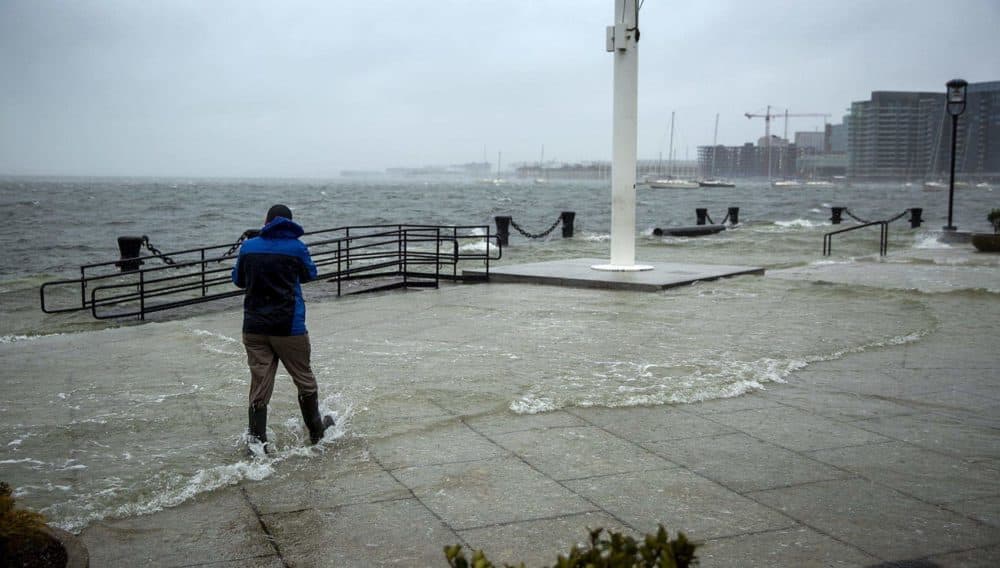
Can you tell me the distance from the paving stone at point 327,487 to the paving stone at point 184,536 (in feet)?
0.53

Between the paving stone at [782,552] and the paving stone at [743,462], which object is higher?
the paving stone at [782,552]

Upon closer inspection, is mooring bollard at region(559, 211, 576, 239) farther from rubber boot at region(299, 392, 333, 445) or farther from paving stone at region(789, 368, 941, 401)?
rubber boot at region(299, 392, 333, 445)

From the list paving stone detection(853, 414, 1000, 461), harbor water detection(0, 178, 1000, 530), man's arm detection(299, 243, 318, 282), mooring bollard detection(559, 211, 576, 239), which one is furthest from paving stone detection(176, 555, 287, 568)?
mooring bollard detection(559, 211, 576, 239)

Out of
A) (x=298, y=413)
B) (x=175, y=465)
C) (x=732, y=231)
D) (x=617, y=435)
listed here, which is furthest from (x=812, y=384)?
(x=732, y=231)

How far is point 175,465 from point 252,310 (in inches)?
44.3

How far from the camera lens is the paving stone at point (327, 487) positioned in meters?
5.19

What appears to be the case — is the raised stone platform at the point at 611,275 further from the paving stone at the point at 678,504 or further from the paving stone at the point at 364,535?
the paving stone at the point at 364,535

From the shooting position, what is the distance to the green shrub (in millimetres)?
3408

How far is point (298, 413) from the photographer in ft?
23.8

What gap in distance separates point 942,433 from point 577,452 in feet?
8.88

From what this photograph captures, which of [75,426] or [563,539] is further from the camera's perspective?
[75,426]

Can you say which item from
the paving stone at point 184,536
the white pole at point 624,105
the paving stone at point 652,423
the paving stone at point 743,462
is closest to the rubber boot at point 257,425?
the paving stone at point 184,536

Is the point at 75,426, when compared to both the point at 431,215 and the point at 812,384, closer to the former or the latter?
the point at 812,384

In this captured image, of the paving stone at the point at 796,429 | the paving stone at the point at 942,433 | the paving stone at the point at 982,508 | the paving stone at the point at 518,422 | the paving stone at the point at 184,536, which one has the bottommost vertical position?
the paving stone at the point at 184,536
